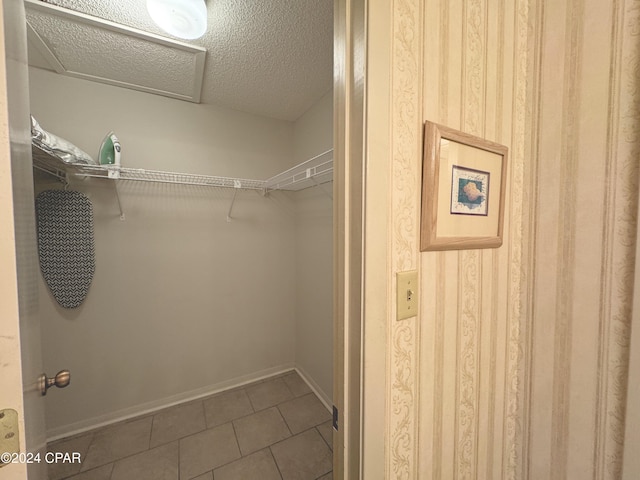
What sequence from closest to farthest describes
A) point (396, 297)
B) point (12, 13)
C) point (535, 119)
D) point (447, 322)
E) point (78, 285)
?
point (12, 13) < point (396, 297) < point (447, 322) < point (535, 119) < point (78, 285)

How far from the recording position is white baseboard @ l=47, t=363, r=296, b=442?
65.6 inches

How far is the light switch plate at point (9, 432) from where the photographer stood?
0.35 m

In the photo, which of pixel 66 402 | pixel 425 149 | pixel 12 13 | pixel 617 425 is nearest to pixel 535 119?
pixel 425 149

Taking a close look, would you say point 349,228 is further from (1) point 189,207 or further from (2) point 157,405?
(2) point 157,405

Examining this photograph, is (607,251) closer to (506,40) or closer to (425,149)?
(425,149)

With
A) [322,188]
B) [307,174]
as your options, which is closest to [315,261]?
[322,188]

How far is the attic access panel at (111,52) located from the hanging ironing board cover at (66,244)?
2.67 ft

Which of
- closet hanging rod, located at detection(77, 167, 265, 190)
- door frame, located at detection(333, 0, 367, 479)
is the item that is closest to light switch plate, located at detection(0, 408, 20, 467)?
door frame, located at detection(333, 0, 367, 479)

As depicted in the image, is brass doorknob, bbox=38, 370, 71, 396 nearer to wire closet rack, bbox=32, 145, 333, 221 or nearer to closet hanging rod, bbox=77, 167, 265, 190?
wire closet rack, bbox=32, 145, 333, 221

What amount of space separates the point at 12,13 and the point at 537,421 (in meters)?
1.75

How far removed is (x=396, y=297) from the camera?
0.60 m

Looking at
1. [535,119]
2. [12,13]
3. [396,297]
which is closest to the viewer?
[12,13]

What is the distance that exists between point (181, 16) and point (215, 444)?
2.42 m

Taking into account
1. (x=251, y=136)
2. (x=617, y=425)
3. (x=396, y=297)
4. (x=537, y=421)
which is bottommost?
(x=537, y=421)
